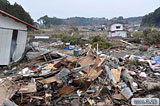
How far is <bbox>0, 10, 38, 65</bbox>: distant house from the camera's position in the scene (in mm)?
6188

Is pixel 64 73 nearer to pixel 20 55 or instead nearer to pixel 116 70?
pixel 116 70

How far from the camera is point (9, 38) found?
21.7 ft

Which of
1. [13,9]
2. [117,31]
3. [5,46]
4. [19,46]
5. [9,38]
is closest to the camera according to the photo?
[5,46]

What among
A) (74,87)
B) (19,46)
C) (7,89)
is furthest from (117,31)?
(7,89)

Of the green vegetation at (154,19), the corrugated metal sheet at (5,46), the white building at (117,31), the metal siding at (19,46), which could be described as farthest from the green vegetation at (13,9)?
the green vegetation at (154,19)

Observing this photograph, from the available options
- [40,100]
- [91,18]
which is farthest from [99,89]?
[91,18]

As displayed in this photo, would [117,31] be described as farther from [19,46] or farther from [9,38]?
[9,38]

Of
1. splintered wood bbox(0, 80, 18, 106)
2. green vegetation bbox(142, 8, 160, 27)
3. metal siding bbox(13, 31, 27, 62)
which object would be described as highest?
green vegetation bbox(142, 8, 160, 27)

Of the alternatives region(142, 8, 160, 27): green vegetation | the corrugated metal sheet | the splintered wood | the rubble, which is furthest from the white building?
region(142, 8, 160, 27): green vegetation

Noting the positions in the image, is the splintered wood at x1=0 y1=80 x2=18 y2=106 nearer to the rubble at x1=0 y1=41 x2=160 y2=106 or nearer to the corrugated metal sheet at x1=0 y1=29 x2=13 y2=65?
the rubble at x1=0 y1=41 x2=160 y2=106

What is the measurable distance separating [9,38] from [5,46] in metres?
0.53

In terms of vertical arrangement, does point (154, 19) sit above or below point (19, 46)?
above

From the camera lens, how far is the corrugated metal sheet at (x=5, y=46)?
6250 millimetres

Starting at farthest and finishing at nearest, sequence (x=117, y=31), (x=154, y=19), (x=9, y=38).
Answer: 1. (x=154, y=19)
2. (x=117, y=31)
3. (x=9, y=38)
